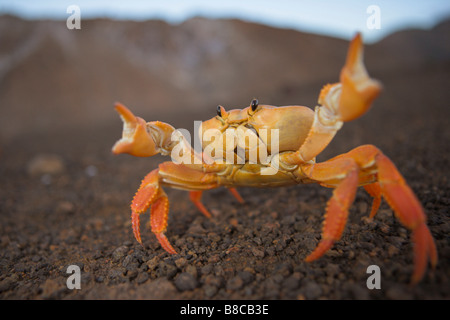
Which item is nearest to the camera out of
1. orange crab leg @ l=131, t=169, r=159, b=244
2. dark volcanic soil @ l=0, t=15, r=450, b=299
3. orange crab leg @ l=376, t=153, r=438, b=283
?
orange crab leg @ l=376, t=153, r=438, b=283

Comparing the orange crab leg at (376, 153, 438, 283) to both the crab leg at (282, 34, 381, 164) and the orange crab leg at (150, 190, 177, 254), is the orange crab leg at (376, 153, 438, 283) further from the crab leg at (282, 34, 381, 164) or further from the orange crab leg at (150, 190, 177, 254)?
the orange crab leg at (150, 190, 177, 254)

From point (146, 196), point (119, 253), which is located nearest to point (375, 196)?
point (146, 196)

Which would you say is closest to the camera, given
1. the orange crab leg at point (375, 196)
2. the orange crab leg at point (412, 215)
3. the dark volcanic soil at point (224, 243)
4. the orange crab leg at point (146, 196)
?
the orange crab leg at point (412, 215)

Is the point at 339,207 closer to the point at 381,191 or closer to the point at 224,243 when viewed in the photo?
the point at 381,191

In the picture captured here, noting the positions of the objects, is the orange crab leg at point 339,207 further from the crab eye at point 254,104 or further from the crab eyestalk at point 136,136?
the crab eyestalk at point 136,136

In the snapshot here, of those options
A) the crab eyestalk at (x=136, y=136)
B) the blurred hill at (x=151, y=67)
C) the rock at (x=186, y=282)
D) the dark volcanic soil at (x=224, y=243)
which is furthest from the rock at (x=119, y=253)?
the blurred hill at (x=151, y=67)

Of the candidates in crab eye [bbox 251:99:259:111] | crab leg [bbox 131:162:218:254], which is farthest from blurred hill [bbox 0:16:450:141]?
crab leg [bbox 131:162:218:254]
